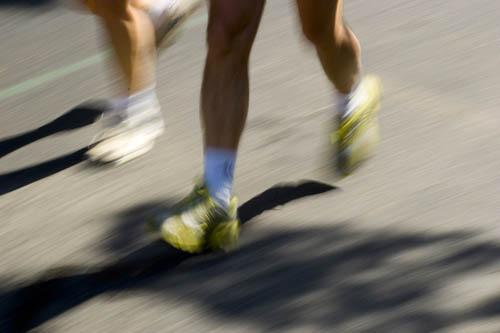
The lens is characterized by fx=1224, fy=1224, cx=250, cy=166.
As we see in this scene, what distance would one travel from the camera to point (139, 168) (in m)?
5.02

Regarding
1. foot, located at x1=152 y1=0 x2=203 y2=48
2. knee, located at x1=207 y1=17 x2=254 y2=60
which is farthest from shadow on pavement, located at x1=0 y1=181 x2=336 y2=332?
foot, located at x1=152 y1=0 x2=203 y2=48

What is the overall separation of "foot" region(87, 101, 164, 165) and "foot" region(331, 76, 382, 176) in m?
0.83

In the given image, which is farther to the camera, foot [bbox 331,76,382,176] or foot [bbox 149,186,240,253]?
foot [bbox 331,76,382,176]

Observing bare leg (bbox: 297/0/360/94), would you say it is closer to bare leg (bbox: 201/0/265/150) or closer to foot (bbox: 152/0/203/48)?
bare leg (bbox: 201/0/265/150)

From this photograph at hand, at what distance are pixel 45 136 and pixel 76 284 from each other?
141 cm

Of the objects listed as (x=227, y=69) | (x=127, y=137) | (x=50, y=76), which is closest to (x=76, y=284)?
(x=227, y=69)

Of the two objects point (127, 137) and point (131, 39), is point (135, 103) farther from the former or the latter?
point (131, 39)

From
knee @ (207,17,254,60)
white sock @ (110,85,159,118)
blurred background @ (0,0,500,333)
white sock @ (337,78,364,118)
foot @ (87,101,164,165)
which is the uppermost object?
knee @ (207,17,254,60)

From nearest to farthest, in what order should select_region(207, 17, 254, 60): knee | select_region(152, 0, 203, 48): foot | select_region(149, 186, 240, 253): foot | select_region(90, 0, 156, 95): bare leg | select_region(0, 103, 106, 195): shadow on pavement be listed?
select_region(207, 17, 254, 60): knee
select_region(149, 186, 240, 253): foot
select_region(90, 0, 156, 95): bare leg
select_region(0, 103, 106, 195): shadow on pavement
select_region(152, 0, 203, 48): foot

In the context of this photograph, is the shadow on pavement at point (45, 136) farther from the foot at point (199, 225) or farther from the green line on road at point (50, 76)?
the foot at point (199, 225)

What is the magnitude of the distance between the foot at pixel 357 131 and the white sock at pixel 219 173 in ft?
2.00

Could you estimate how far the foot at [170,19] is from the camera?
545 cm

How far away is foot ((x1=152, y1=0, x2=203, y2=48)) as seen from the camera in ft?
17.9

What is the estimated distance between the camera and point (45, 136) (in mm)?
5445
